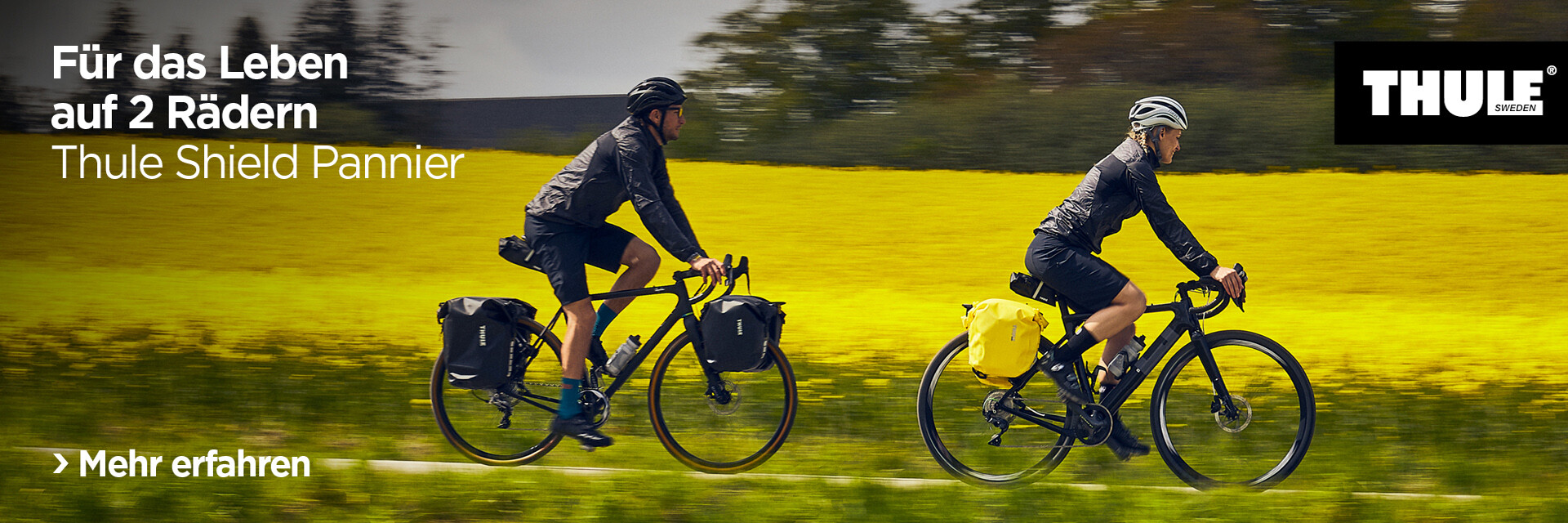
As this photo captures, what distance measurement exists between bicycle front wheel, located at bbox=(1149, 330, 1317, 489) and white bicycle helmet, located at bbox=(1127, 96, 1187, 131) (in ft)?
2.64

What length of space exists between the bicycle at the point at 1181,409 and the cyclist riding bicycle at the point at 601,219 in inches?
46.9

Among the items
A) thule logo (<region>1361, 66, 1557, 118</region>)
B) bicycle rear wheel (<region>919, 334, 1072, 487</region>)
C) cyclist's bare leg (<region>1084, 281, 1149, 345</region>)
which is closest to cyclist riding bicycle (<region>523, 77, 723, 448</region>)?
bicycle rear wheel (<region>919, 334, 1072, 487</region>)

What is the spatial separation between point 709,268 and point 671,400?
57 centimetres

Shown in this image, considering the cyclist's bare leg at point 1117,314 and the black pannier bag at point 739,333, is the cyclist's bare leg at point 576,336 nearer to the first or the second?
the black pannier bag at point 739,333

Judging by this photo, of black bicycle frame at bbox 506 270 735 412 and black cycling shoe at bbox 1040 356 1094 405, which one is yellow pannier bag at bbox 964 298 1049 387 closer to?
black cycling shoe at bbox 1040 356 1094 405

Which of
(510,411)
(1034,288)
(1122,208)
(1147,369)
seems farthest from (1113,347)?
(510,411)

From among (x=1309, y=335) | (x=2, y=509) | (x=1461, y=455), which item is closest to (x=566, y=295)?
(x=2, y=509)

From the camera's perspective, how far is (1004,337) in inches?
197

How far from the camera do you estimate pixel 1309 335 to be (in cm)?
952

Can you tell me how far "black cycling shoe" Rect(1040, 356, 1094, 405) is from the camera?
5090 millimetres

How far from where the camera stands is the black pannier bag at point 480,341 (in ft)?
17.6

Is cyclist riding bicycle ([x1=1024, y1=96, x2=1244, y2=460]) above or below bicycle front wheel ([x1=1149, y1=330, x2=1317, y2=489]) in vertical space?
above

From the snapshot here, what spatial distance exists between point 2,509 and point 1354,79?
11460mm

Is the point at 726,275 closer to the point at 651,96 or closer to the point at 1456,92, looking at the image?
the point at 651,96
